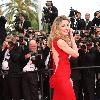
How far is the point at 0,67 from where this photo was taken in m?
9.38

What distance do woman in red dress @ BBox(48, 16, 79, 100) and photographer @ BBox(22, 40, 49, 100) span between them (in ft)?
10.8

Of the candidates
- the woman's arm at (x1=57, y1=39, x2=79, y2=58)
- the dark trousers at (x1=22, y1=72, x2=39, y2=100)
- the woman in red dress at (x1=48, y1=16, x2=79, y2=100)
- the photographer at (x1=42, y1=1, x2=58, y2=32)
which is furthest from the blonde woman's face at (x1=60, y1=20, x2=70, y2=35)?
the photographer at (x1=42, y1=1, x2=58, y2=32)

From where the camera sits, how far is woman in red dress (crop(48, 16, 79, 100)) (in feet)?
17.8

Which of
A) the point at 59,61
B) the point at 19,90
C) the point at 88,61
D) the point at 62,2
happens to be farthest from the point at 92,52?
the point at 62,2

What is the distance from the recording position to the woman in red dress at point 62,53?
17.8ft

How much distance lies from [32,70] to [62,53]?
354cm

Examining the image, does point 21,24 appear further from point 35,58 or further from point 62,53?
point 62,53

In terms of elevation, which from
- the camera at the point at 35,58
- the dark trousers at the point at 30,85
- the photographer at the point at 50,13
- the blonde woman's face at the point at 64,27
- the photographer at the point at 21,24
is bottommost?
the dark trousers at the point at 30,85

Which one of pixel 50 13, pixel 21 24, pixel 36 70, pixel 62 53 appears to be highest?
pixel 50 13

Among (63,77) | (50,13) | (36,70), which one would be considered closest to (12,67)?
(36,70)

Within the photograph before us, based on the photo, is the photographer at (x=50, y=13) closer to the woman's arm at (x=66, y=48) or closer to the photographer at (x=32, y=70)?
the photographer at (x=32, y=70)

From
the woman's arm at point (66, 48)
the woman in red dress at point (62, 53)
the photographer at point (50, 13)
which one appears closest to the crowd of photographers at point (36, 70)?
the woman in red dress at point (62, 53)

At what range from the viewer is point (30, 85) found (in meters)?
9.08

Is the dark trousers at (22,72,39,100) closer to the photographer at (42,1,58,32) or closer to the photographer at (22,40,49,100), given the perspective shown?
the photographer at (22,40,49,100)
